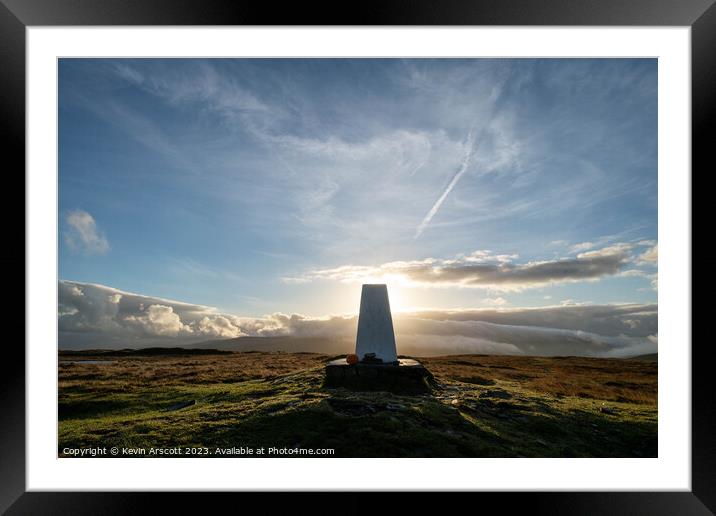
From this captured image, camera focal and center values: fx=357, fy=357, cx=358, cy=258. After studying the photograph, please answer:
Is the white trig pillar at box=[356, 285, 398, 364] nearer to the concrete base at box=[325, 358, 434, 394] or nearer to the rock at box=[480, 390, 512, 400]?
the concrete base at box=[325, 358, 434, 394]

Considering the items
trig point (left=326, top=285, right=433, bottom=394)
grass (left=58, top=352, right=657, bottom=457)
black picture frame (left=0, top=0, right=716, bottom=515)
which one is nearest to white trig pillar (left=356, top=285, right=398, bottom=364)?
trig point (left=326, top=285, right=433, bottom=394)

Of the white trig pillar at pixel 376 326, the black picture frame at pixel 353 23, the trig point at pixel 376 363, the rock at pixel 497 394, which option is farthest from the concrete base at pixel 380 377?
the black picture frame at pixel 353 23

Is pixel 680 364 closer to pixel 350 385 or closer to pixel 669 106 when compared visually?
pixel 669 106

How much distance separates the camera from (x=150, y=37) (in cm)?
473

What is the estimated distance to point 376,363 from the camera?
9086mm

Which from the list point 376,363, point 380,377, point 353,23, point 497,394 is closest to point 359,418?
point 380,377

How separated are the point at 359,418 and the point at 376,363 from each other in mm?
2742

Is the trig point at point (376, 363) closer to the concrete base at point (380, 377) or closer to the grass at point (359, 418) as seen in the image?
the concrete base at point (380, 377)

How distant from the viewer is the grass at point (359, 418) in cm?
573

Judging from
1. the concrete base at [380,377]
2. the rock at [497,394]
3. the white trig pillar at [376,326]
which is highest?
the white trig pillar at [376,326]

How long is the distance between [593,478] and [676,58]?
5.32 meters

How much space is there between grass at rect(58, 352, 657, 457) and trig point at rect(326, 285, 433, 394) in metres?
0.50

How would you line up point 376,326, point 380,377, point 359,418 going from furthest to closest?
1. point 376,326
2. point 380,377
3. point 359,418

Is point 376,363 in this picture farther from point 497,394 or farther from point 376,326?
point 497,394
